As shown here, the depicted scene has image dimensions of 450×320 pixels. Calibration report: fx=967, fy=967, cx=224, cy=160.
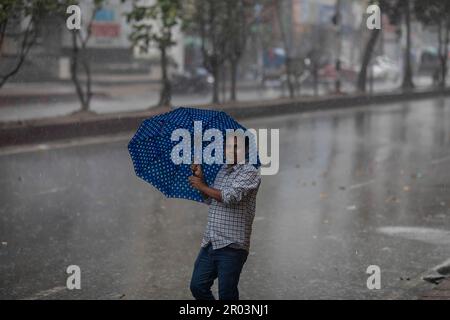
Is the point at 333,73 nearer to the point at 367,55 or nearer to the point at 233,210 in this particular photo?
the point at 367,55

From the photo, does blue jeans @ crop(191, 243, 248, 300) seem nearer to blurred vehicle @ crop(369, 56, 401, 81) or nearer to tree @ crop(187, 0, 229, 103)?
tree @ crop(187, 0, 229, 103)

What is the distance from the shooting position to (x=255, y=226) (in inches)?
413

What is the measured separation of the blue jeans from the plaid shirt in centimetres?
5

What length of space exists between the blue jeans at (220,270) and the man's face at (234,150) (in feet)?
1.66

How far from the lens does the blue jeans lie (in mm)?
5488

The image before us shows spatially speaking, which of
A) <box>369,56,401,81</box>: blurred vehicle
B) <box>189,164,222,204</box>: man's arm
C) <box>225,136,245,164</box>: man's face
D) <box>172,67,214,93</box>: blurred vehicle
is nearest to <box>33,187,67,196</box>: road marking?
<box>189,164,222,204</box>: man's arm

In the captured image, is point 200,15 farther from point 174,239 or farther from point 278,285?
point 278,285

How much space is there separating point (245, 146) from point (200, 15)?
23.1 meters

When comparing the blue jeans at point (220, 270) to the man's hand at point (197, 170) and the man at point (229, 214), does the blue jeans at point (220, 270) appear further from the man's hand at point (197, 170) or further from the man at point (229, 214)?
the man's hand at point (197, 170)

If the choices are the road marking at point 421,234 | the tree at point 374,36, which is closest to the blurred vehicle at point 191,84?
the tree at point 374,36

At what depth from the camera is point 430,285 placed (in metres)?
7.97

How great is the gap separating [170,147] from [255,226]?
16.1 ft

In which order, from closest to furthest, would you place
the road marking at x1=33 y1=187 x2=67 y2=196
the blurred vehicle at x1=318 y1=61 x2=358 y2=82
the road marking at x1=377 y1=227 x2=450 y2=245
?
the road marking at x1=377 y1=227 x2=450 y2=245, the road marking at x1=33 y1=187 x2=67 y2=196, the blurred vehicle at x1=318 y1=61 x2=358 y2=82
